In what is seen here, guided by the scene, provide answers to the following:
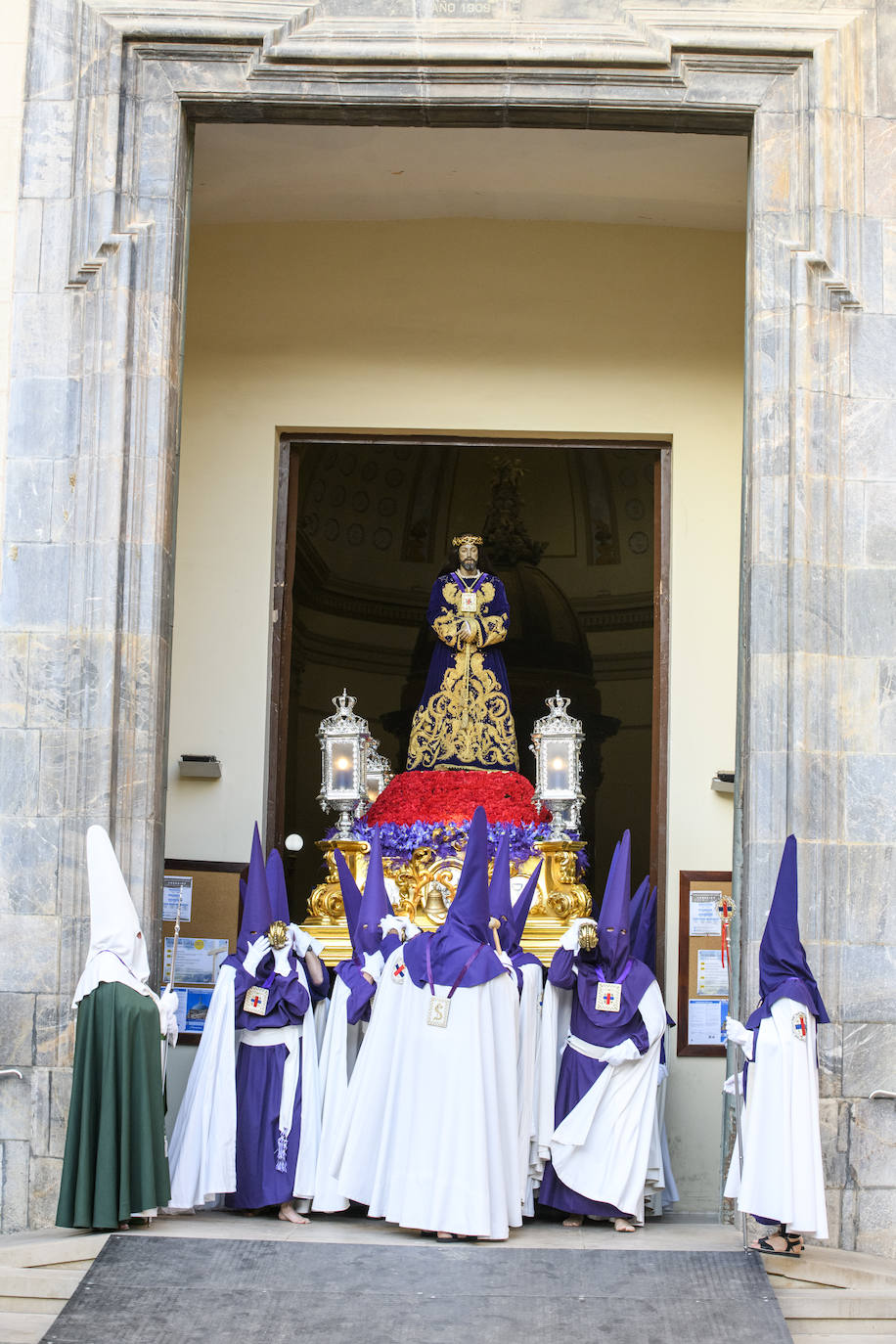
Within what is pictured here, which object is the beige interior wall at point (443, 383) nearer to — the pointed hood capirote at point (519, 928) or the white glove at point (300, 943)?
the pointed hood capirote at point (519, 928)

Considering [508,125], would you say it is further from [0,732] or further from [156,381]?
[0,732]

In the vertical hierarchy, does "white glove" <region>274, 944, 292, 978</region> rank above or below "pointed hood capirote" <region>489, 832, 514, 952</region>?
below

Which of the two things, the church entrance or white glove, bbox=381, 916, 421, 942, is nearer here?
white glove, bbox=381, 916, 421, 942

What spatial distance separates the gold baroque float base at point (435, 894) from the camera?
10.6 m

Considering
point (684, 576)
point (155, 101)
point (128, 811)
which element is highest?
point (155, 101)

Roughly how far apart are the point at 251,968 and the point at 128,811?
1027 millimetres

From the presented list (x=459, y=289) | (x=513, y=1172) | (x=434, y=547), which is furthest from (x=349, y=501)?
(x=513, y=1172)

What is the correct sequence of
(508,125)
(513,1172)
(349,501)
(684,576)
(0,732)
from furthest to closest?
(349,501)
(684,576)
(508,125)
(0,732)
(513,1172)

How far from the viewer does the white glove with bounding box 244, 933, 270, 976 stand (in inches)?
355

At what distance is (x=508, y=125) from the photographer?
10.1 metres

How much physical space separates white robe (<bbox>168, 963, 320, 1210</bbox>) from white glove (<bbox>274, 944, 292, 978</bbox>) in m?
0.08

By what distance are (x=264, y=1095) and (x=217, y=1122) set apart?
13.2 inches

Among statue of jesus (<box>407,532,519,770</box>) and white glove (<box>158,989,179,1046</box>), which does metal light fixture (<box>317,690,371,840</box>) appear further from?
white glove (<box>158,989,179,1046</box>)

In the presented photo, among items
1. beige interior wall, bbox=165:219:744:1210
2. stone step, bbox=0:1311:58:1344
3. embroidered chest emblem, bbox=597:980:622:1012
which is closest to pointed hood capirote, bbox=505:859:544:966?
embroidered chest emblem, bbox=597:980:622:1012
